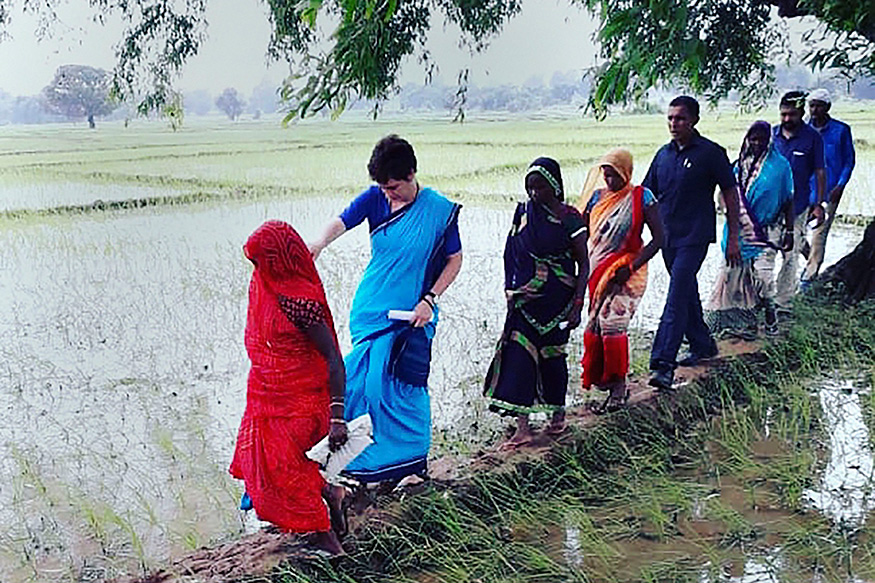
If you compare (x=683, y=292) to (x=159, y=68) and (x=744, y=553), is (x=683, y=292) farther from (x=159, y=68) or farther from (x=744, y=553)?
(x=159, y=68)

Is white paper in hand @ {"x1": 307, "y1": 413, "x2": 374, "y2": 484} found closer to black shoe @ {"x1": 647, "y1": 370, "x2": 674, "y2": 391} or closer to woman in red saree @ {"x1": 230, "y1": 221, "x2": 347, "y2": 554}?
woman in red saree @ {"x1": 230, "y1": 221, "x2": 347, "y2": 554}

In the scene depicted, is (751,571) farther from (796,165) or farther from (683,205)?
(796,165)

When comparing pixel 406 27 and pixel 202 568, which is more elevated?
pixel 406 27

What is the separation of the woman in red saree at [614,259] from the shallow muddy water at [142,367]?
0.61m

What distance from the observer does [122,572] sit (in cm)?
323

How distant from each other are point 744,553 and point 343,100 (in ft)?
10.9

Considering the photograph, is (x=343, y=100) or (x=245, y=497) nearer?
(x=245, y=497)

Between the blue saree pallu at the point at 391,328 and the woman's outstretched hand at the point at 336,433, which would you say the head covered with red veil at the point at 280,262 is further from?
the blue saree pallu at the point at 391,328

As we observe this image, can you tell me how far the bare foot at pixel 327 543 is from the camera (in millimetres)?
2980

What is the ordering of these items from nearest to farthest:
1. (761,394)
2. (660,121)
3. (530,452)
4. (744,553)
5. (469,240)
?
(744,553) → (530,452) → (761,394) → (469,240) → (660,121)

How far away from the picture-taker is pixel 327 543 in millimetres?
2984

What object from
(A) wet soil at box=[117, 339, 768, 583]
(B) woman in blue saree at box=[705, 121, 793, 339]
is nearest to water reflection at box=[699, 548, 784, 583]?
(A) wet soil at box=[117, 339, 768, 583]

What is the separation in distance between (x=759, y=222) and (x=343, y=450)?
11.7ft

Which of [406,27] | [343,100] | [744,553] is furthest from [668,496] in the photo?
[406,27]
